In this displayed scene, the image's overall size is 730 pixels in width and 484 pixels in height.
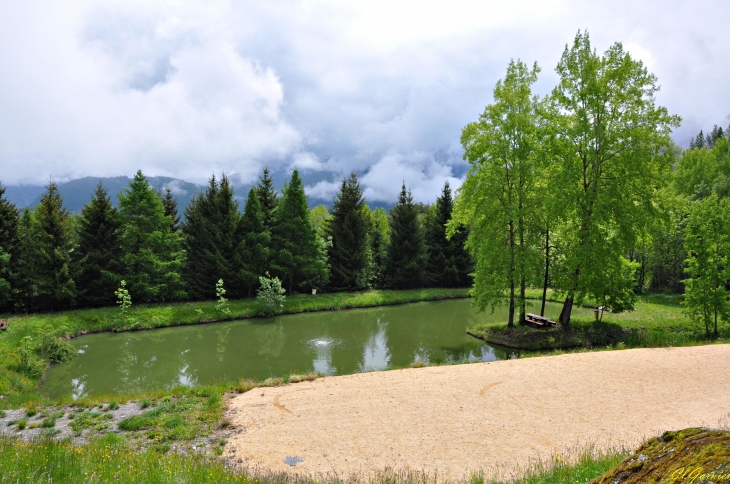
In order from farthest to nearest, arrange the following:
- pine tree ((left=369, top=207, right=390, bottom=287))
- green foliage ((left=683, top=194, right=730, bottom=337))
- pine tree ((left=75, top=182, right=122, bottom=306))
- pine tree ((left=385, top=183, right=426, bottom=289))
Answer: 1. pine tree ((left=369, top=207, right=390, bottom=287))
2. pine tree ((left=385, top=183, right=426, bottom=289))
3. pine tree ((left=75, top=182, right=122, bottom=306))
4. green foliage ((left=683, top=194, right=730, bottom=337))

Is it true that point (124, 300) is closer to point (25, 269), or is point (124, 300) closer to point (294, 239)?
point (25, 269)

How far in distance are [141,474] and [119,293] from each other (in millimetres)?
24918

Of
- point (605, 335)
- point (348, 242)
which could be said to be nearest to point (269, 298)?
point (348, 242)

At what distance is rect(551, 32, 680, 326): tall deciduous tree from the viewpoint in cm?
1922

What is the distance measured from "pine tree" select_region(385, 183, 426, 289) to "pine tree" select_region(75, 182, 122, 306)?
24404 mm

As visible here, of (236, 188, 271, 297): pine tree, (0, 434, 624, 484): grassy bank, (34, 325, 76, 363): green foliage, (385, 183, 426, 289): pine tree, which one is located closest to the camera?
(0, 434, 624, 484): grassy bank

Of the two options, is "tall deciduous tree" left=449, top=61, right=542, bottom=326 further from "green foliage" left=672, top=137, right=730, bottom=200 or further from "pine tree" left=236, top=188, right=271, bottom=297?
"green foliage" left=672, top=137, right=730, bottom=200

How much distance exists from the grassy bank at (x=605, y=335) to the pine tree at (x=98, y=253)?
25.7m

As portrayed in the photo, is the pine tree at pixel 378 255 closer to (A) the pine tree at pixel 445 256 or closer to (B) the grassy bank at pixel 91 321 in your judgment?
(B) the grassy bank at pixel 91 321

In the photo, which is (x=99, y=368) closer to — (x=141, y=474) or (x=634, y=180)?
(x=141, y=474)

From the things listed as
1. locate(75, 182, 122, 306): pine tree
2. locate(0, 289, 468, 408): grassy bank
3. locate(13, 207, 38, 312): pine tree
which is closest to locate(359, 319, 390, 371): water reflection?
locate(0, 289, 468, 408): grassy bank

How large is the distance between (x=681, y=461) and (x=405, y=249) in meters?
38.7

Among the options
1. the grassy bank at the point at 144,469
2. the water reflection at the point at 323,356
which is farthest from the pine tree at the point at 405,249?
the grassy bank at the point at 144,469

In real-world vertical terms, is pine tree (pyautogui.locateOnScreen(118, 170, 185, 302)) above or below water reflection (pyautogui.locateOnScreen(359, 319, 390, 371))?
above
